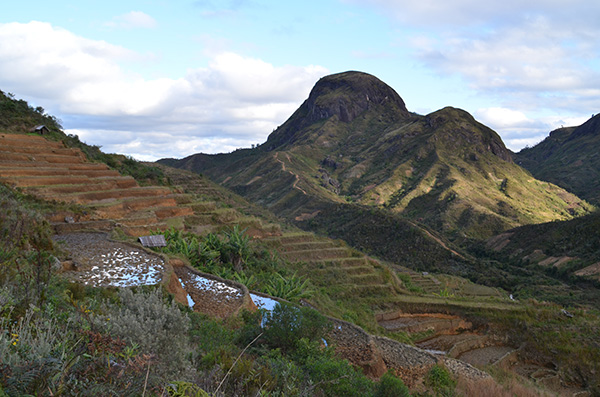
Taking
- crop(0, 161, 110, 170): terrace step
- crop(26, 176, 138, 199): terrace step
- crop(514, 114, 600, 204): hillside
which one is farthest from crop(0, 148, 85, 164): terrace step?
crop(514, 114, 600, 204): hillside

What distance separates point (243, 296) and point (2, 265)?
19.6 feet

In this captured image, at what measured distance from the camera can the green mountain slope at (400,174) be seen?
2872 inches

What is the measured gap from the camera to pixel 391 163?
9806 centimetres

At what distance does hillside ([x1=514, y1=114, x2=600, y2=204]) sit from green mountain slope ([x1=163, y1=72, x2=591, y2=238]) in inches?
601

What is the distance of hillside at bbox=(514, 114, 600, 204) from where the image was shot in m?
104

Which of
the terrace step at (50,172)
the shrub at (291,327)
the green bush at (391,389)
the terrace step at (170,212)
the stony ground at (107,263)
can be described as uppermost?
the terrace step at (50,172)

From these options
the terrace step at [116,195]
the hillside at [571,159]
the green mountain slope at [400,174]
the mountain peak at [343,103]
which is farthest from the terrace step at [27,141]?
the mountain peak at [343,103]

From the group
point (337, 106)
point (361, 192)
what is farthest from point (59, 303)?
point (337, 106)

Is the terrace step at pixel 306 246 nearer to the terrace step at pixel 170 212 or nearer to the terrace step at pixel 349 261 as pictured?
the terrace step at pixel 349 261

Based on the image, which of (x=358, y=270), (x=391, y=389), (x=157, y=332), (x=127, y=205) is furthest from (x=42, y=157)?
(x=391, y=389)

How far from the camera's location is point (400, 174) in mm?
90688

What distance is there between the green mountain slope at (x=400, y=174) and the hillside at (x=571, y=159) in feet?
50.1

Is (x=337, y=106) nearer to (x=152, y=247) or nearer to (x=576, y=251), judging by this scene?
(x=576, y=251)

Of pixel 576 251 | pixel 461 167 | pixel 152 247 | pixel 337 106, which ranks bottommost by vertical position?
pixel 576 251
